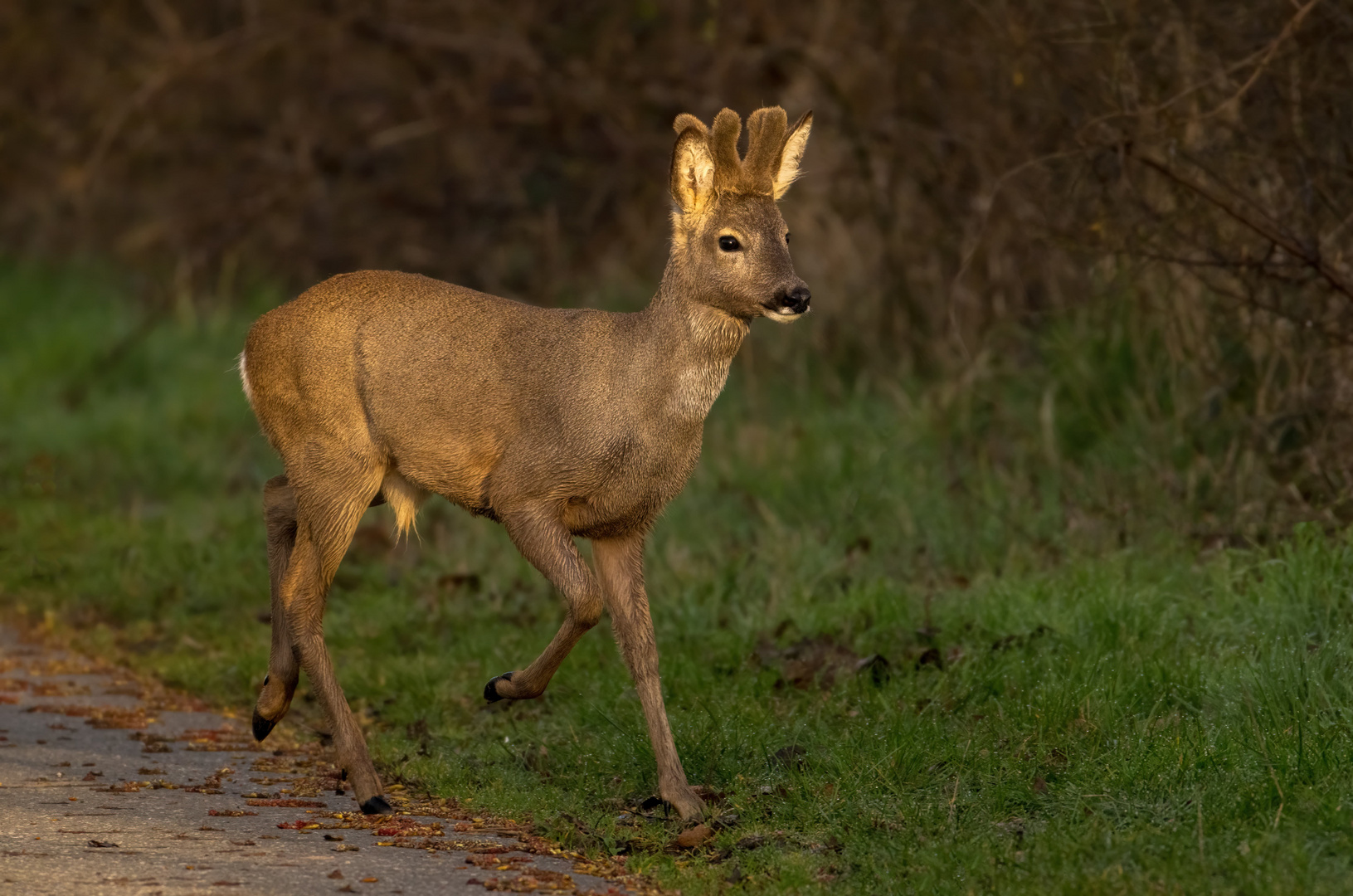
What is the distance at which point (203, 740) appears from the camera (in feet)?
22.4

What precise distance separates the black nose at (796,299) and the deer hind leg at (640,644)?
1.02 metres

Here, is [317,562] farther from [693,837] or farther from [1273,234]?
[1273,234]

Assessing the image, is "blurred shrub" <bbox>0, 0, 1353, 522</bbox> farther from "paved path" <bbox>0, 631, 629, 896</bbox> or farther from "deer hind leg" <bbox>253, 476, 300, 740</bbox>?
"paved path" <bbox>0, 631, 629, 896</bbox>

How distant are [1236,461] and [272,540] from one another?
15.6 ft

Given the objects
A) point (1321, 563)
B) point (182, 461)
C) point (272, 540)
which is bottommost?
point (182, 461)

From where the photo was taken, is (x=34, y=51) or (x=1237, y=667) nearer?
(x=1237, y=667)

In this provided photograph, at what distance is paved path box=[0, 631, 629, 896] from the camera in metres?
4.79

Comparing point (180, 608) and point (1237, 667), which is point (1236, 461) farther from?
point (180, 608)

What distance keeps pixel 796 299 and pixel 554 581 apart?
1.25 metres

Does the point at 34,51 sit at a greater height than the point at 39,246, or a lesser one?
greater

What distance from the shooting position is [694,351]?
6070 millimetres

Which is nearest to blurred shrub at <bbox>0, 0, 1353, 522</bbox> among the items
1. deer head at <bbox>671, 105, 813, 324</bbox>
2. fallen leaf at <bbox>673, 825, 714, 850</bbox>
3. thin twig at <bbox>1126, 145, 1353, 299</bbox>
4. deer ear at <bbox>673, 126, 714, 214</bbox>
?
thin twig at <bbox>1126, 145, 1353, 299</bbox>

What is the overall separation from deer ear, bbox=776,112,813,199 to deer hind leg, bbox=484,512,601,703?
146 centimetres

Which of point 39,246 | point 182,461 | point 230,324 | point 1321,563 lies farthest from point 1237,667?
point 39,246
